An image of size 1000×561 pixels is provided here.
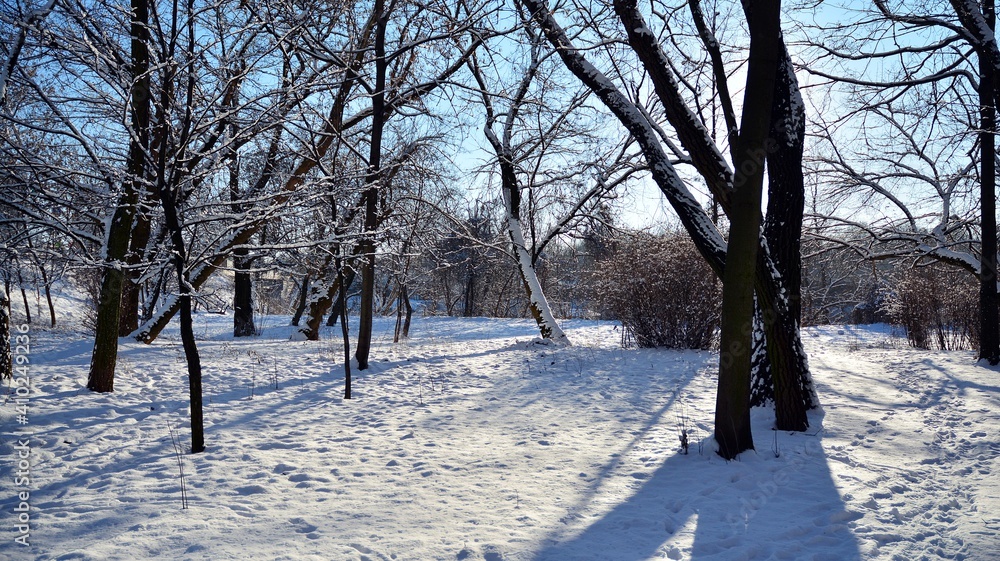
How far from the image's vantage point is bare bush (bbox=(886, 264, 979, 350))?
39.3ft

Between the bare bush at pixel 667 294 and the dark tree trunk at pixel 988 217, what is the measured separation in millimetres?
4128

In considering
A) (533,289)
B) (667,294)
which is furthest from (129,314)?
(667,294)

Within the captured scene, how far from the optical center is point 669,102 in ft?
16.0

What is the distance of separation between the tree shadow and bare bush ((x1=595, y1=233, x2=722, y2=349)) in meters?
6.15

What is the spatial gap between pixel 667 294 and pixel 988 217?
5281mm

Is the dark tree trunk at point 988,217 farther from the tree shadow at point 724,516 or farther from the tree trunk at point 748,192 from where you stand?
the tree trunk at point 748,192

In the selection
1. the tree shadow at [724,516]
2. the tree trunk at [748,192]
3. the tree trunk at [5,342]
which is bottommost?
the tree shadow at [724,516]

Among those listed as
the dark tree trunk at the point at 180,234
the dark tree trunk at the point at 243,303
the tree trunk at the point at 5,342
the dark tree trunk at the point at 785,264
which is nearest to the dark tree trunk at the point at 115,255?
the tree trunk at the point at 5,342

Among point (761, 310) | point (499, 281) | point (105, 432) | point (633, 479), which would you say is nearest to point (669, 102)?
point (761, 310)

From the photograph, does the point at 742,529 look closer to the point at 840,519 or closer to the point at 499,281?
the point at 840,519

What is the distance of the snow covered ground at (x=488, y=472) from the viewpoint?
9.32ft

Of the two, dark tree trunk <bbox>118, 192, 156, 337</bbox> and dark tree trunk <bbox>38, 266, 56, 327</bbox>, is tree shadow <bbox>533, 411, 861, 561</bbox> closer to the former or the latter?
dark tree trunk <bbox>38, 266, 56, 327</bbox>

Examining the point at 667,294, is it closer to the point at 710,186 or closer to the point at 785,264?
the point at 785,264

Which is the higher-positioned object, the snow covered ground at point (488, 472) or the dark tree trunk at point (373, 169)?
the dark tree trunk at point (373, 169)
